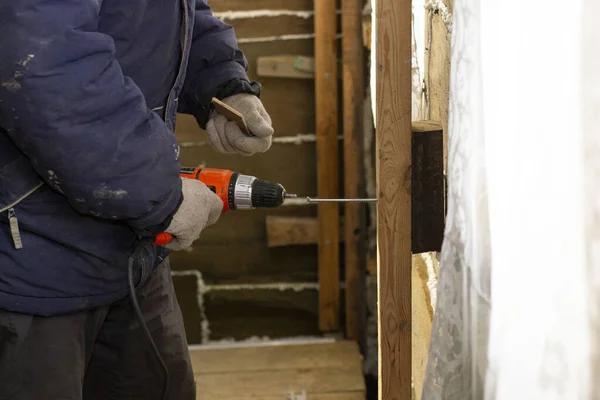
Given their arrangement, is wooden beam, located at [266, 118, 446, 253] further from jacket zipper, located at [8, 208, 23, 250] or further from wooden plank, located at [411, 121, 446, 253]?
jacket zipper, located at [8, 208, 23, 250]

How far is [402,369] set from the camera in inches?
44.8

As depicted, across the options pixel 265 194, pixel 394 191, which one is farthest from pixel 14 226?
pixel 394 191

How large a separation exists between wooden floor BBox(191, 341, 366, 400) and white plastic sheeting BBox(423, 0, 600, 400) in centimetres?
184

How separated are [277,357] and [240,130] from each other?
1.59 meters

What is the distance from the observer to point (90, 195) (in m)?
1.05

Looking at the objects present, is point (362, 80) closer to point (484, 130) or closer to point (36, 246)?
point (36, 246)

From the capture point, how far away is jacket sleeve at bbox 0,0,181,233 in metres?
0.93

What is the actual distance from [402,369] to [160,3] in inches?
30.6

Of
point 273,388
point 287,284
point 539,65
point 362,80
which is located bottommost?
point 273,388

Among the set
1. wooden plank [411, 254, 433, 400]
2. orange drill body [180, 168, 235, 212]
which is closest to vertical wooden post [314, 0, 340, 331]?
wooden plank [411, 254, 433, 400]

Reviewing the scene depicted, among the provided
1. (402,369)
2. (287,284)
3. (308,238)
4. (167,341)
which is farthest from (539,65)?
(287,284)

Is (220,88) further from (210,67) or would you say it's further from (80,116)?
(80,116)

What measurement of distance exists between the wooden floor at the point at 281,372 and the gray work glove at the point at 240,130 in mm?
1344

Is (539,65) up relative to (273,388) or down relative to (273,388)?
up
